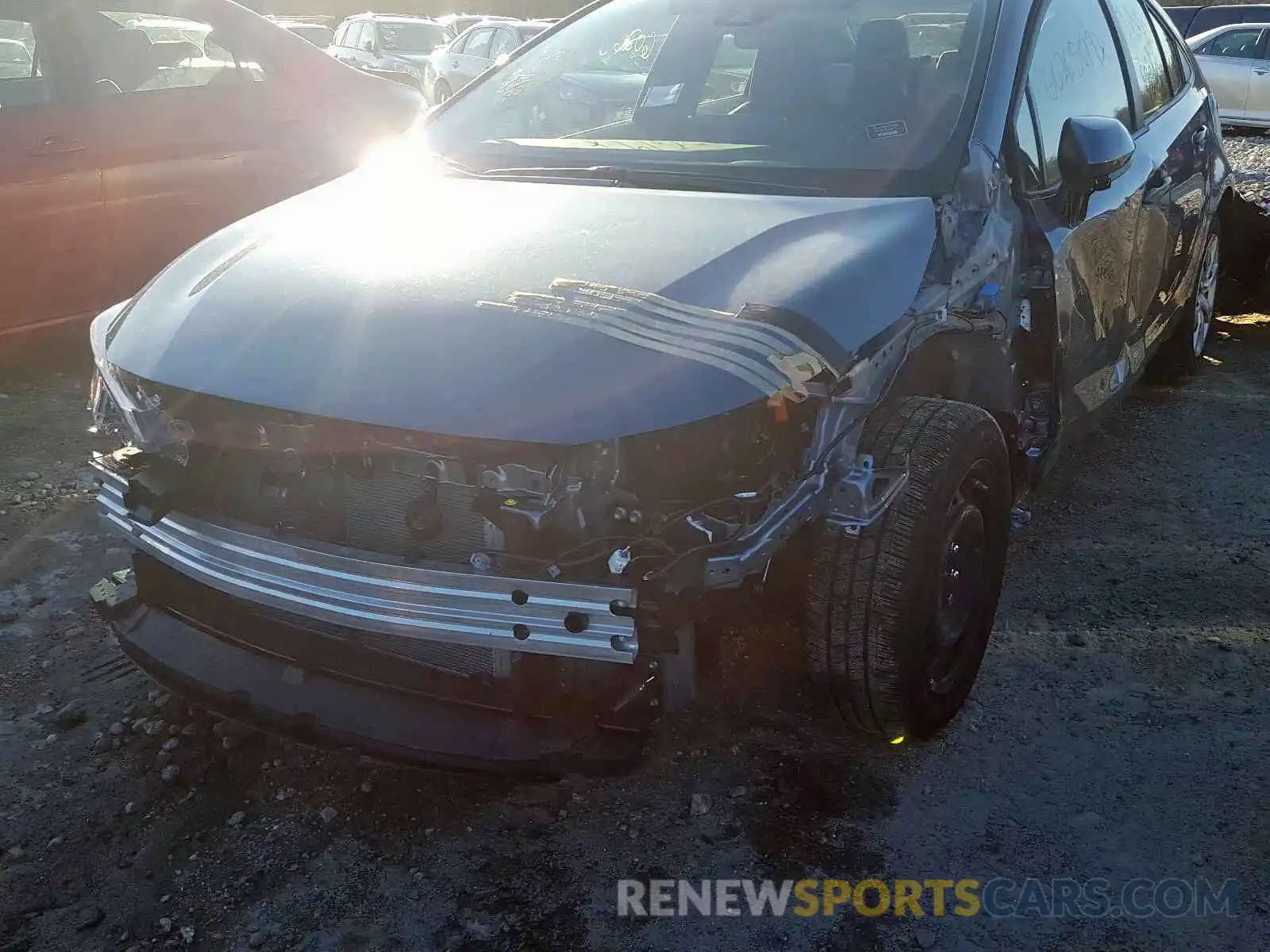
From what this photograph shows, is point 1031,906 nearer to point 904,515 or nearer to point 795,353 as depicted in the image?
point 904,515

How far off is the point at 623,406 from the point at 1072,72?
6.89 ft

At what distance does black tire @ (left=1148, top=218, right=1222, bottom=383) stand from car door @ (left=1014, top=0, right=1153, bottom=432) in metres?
1.19

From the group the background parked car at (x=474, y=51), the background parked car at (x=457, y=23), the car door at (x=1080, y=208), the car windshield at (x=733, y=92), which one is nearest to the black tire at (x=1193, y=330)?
the car door at (x=1080, y=208)

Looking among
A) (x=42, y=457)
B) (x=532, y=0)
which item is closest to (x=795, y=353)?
(x=42, y=457)

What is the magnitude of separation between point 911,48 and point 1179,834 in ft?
6.64

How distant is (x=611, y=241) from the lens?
245cm

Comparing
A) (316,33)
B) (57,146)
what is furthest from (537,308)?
(316,33)

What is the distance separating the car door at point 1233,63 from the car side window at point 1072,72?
10.8m

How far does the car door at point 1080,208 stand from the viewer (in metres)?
2.92

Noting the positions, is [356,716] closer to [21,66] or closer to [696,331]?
[696,331]

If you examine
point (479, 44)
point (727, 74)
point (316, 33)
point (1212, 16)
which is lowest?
point (316, 33)

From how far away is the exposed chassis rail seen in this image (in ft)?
6.32

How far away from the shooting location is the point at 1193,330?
480 centimetres

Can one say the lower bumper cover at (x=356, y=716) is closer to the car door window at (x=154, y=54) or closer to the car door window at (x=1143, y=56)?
the car door window at (x=1143, y=56)
